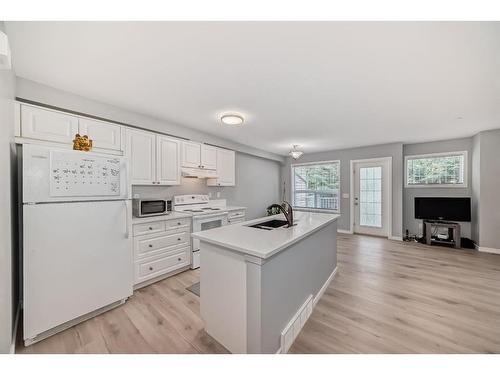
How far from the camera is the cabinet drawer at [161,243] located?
260 centimetres

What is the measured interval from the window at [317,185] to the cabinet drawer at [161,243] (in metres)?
4.49

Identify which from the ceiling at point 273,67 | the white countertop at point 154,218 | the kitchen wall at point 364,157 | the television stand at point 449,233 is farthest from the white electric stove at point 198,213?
the television stand at point 449,233

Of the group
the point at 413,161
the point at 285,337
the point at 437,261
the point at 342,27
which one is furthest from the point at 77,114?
the point at 413,161

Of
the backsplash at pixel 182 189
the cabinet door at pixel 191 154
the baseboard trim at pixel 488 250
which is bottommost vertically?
the baseboard trim at pixel 488 250

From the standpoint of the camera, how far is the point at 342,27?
136 cm

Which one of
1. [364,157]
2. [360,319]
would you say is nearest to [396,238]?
[364,157]

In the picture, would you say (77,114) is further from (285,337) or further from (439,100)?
(439,100)

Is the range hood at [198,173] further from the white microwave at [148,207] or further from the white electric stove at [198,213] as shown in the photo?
the white microwave at [148,207]

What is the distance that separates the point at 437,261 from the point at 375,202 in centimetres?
202

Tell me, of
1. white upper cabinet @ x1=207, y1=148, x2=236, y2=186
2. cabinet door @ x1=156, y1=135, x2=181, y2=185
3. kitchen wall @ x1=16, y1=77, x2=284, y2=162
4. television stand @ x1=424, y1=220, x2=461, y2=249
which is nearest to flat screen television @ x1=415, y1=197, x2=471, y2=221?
television stand @ x1=424, y1=220, x2=461, y2=249

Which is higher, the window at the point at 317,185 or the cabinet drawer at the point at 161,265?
the window at the point at 317,185

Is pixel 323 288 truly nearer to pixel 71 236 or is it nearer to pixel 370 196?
pixel 71 236
